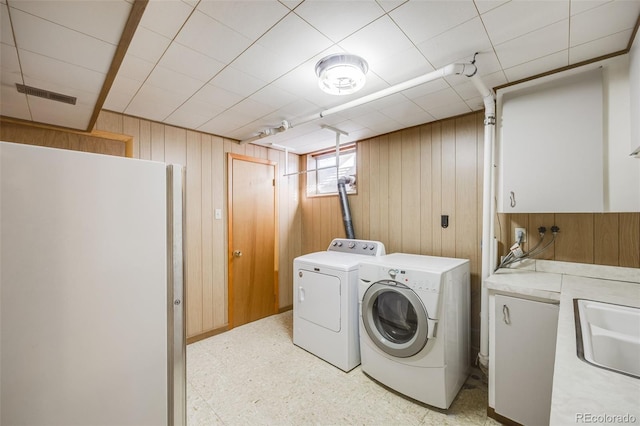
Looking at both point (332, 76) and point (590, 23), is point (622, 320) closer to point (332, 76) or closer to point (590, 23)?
point (590, 23)

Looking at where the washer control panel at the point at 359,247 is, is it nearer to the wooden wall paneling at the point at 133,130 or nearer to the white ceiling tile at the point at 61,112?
the wooden wall paneling at the point at 133,130

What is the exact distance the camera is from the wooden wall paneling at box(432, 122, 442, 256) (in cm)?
264

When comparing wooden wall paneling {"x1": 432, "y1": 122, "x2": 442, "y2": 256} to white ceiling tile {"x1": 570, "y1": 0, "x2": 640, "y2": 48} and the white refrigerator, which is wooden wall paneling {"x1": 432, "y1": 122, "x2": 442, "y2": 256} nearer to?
white ceiling tile {"x1": 570, "y1": 0, "x2": 640, "y2": 48}

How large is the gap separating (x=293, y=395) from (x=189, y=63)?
2.40 m

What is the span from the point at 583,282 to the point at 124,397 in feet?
8.06

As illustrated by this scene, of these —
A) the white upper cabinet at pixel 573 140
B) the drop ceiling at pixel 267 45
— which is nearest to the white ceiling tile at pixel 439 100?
the drop ceiling at pixel 267 45

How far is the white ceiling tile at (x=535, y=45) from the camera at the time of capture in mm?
1377

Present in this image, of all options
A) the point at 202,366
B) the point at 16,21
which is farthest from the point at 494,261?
the point at 16,21

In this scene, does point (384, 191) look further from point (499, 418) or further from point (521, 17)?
point (499, 418)

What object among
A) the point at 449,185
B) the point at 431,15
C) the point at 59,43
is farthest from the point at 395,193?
the point at 59,43

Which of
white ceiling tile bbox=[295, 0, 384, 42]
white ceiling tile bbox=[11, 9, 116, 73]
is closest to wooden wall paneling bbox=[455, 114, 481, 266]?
white ceiling tile bbox=[295, 0, 384, 42]

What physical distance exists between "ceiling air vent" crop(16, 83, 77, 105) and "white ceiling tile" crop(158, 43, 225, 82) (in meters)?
0.65

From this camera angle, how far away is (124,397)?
0.95m

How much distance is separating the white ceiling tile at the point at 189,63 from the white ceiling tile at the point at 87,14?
0.36m
